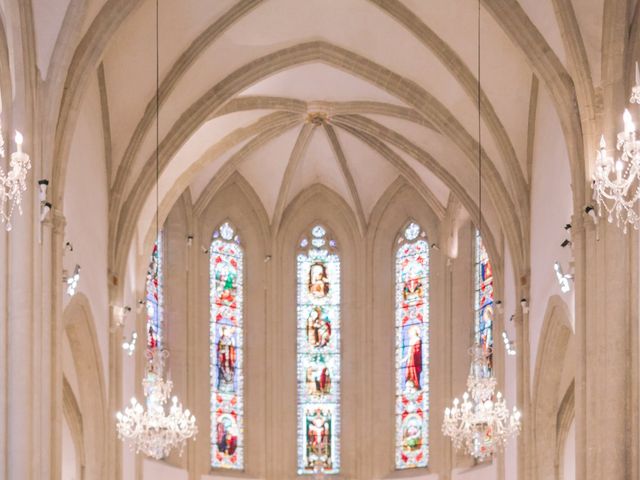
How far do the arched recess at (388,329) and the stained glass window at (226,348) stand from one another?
2.46 metres

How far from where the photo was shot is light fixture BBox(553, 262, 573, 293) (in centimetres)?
2401

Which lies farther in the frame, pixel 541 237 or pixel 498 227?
pixel 498 227

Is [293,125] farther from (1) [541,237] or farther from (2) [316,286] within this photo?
(1) [541,237]

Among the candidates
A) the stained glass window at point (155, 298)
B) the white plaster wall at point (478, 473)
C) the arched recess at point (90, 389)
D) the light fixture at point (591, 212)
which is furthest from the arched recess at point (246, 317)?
the light fixture at point (591, 212)

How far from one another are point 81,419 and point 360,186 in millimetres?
8383

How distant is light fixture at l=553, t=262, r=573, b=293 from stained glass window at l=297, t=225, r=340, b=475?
976 centimetres

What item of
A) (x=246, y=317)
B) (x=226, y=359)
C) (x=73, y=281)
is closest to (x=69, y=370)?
(x=73, y=281)

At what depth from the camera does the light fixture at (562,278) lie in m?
24.0

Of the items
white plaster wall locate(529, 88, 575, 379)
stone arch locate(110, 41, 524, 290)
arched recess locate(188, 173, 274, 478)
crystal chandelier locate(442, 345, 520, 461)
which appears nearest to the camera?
white plaster wall locate(529, 88, 575, 379)

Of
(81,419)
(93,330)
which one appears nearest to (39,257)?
(93,330)

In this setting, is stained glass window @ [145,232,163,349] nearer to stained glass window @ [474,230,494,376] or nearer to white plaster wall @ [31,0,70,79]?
stained glass window @ [474,230,494,376]

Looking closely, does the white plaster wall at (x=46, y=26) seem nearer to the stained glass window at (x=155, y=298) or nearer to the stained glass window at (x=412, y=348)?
the stained glass window at (x=155, y=298)

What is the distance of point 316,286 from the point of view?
34406 mm

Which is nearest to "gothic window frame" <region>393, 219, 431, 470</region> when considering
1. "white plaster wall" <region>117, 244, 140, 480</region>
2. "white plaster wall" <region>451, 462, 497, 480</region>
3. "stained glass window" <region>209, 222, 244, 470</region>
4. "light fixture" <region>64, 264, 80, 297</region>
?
"white plaster wall" <region>451, 462, 497, 480</region>
